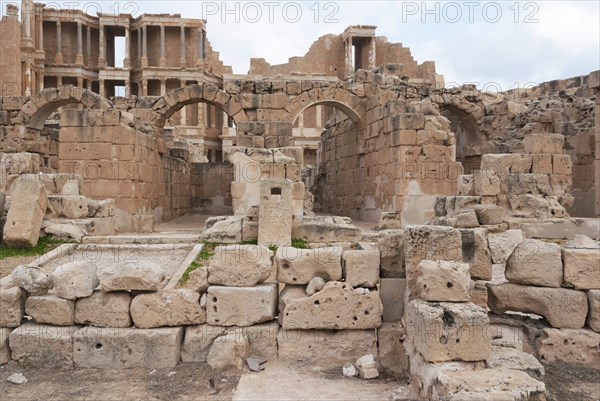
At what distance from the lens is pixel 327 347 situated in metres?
4.70

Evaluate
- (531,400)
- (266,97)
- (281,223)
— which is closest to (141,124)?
(266,97)

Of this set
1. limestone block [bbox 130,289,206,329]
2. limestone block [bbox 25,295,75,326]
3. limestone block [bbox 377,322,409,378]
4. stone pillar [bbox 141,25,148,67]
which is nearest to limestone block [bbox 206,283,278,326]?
limestone block [bbox 130,289,206,329]

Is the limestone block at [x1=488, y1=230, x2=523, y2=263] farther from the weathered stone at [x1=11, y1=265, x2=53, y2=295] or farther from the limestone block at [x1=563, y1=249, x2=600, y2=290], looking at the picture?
the weathered stone at [x1=11, y1=265, x2=53, y2=295]

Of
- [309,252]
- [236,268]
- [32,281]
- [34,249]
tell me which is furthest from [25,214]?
[309,252]

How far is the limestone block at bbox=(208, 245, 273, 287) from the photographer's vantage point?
4.80 metres

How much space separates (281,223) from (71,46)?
34872 mm

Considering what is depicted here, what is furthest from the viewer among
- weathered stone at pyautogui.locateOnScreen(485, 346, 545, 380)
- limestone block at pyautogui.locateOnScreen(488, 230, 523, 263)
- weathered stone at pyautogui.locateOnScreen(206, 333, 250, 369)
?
limestone block at pyautogui.locateOnScreen(488, 230, 523, 263)

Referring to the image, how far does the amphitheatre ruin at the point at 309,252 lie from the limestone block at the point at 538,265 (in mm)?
19

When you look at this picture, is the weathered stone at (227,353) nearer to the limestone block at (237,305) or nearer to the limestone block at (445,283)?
the limestone block at (237,305)

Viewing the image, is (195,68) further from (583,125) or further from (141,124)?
(583,125)

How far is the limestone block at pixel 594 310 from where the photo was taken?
4.64 metres

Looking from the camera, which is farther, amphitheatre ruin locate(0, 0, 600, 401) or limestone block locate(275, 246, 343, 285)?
limestone block locate(275, 246, 343, 285)

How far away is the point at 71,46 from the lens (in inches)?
1427

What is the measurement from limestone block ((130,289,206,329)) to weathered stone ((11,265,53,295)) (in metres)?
0.93
